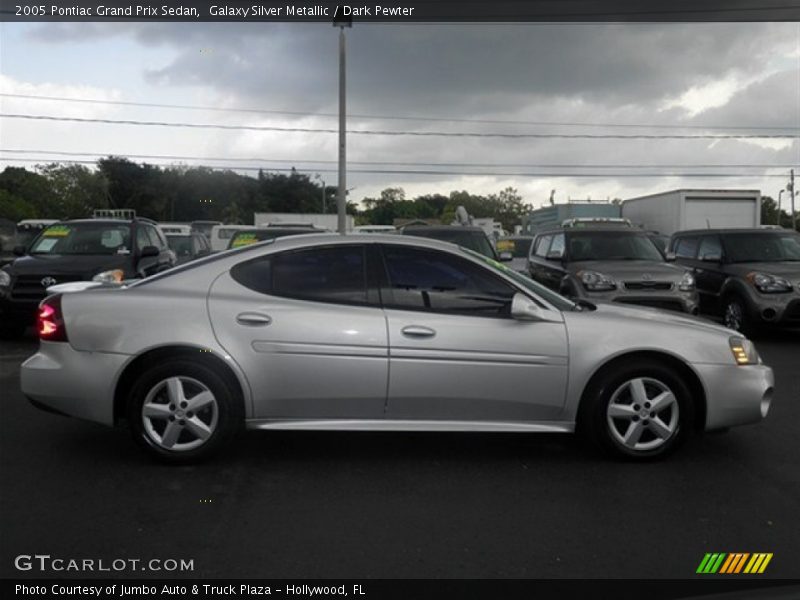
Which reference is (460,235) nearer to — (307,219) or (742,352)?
(742,352)

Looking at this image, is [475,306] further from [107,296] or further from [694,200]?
[694,200]

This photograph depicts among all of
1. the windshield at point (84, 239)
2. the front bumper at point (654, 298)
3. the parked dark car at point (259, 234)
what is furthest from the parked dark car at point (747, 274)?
the windshield at point (84, 239)

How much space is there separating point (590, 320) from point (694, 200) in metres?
21.8

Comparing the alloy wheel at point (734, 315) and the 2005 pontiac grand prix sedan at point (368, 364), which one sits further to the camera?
the alloy wheel at point (734, 315)

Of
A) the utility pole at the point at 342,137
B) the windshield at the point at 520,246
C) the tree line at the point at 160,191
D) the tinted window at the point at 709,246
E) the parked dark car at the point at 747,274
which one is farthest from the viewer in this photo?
the tree line at the point at 160,191

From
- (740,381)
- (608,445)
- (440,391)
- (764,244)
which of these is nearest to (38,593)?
(440,391)

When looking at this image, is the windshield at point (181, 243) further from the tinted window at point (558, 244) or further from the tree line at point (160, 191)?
the tree line at point (160, 191)

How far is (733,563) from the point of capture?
132 inches

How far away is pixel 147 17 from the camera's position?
12461 mm

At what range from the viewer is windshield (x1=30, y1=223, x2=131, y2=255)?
33.9 feet

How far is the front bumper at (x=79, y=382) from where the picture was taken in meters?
4.52

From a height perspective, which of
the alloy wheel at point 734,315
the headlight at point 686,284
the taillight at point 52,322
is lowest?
the alloy wheel at point 734,315

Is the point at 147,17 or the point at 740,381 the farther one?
the point at 147,17

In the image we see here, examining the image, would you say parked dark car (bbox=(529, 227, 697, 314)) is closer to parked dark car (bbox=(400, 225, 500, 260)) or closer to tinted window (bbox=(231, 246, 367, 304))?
parked dark car (bbox=(400, 225, 500, 260))
